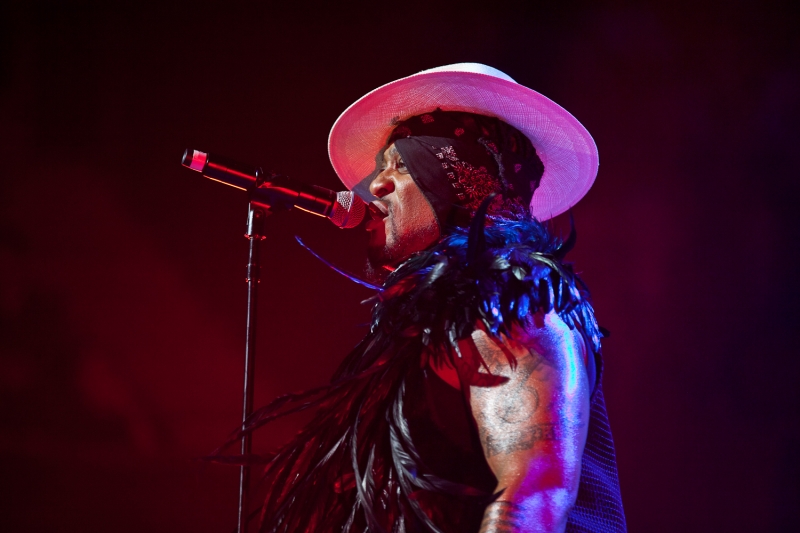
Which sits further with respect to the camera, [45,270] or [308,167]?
[308,167]

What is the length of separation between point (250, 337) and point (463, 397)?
0.62 metres

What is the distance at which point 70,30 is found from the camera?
9.68ft

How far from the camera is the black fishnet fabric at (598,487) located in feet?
4.33

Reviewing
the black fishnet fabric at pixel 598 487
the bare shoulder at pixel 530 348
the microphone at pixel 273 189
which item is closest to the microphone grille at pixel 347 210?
the microphone at pixel 273 189

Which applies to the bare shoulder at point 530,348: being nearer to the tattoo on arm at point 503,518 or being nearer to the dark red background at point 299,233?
the tattoo on arm at point 503,518

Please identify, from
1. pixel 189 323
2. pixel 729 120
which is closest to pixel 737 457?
pixel 729 120

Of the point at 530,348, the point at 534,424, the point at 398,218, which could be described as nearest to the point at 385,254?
the point at 398,218

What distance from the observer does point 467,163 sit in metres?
1.75

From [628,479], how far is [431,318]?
1.84 metres

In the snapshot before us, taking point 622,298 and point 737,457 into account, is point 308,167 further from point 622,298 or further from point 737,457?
point 737,457

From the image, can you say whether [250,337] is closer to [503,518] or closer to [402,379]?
[402,379]

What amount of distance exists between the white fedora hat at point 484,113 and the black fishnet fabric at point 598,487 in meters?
0.77

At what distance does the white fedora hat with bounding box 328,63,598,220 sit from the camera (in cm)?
179

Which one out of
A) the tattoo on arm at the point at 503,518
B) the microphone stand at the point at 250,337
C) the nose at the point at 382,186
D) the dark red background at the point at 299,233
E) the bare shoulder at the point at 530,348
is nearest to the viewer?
the tattoo on arm at the point at 503,518
